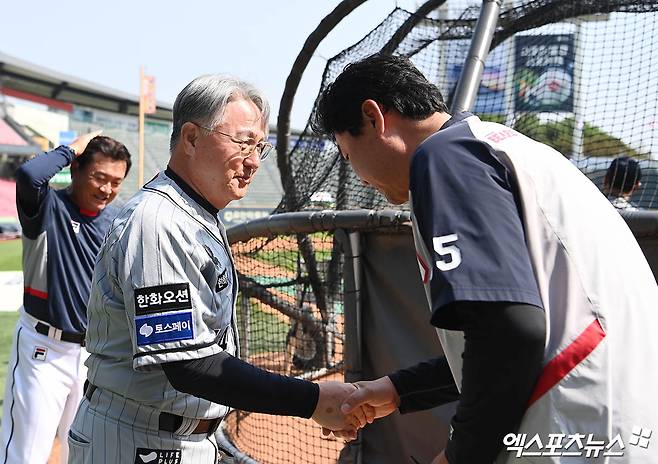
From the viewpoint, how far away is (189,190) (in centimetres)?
197

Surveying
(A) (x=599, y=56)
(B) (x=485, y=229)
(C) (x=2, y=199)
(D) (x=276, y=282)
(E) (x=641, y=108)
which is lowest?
(C) (x=2, y=199)

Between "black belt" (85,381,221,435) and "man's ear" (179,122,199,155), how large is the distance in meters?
0.70

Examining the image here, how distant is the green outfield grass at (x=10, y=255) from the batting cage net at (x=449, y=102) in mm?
10750

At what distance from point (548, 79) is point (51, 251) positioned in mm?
4046

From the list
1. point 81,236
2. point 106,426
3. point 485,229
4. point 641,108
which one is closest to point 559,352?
point 485,229

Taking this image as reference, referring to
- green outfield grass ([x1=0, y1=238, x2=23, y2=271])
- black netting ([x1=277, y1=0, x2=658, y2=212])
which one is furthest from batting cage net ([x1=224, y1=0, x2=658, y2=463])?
green outfield grass ([x1=0, y1=238, x2=23, y2=271])

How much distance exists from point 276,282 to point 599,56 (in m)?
3.00

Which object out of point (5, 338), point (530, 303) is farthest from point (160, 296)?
point (5, 338)

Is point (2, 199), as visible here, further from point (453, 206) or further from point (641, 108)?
point (453, 206)

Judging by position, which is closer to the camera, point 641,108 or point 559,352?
point 559,352

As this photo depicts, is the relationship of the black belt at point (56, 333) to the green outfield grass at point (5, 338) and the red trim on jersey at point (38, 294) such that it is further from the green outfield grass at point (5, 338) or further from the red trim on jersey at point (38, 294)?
the green outfield grass at point (5, 338)

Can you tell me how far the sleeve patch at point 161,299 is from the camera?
173 centimetres

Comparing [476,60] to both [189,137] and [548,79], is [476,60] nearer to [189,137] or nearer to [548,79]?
[548,79]

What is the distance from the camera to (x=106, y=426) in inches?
75.2
